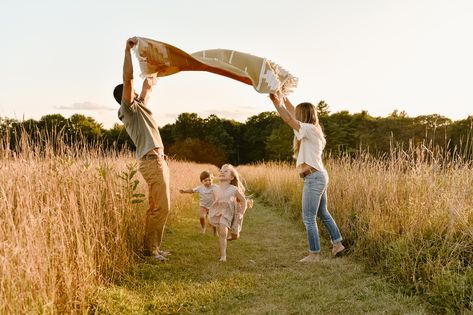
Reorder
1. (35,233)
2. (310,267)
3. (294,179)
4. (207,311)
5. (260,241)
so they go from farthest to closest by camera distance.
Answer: (294,179) → (260,241) → (310,267) → (207,311) → (35,233)

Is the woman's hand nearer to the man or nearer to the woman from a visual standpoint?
the woman

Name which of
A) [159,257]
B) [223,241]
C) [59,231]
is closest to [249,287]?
[223,241]

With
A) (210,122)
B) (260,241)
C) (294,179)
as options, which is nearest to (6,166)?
(260,241)

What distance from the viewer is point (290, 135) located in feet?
138

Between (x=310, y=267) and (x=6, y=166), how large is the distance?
13.2 feet

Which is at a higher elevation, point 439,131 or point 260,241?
point 439,131

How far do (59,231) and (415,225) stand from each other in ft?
13.2

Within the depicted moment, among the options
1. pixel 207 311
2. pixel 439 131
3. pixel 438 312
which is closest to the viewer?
pixel 438 312

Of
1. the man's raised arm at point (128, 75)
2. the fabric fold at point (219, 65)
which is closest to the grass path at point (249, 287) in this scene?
the man's raised arm at point (128, 75)

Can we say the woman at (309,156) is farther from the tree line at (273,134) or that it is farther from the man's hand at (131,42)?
the tree line at (273,134)

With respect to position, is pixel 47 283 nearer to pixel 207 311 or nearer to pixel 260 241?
pixel 207 311

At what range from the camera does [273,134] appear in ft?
155

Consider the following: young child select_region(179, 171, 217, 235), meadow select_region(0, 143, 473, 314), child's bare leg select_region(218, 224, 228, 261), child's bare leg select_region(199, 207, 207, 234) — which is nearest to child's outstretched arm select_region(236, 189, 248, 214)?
child's bare leg select_region(218, 224, 228, 261)

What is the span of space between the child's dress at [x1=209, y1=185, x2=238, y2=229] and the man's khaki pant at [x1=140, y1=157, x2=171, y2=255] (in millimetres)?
938
